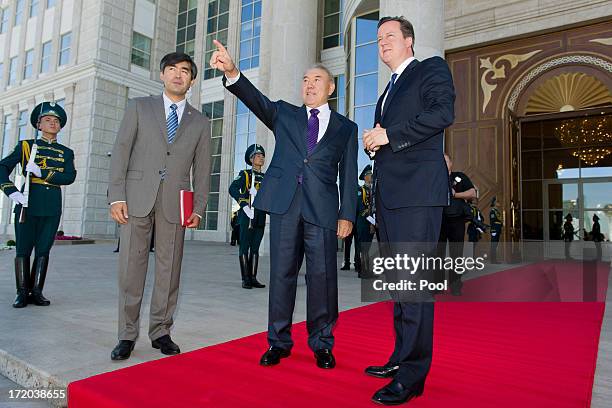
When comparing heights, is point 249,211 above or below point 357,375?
above

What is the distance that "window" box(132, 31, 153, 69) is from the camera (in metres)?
25.3

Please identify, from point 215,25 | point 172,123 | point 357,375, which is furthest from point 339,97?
point 357,375

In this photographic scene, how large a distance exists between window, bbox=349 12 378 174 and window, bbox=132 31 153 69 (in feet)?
53.3

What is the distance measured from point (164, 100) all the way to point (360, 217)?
6303 millimetres

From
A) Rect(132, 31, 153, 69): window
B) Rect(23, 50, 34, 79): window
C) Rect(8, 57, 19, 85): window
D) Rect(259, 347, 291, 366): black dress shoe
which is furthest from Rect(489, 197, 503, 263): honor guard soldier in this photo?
Rect(8, 57, 19, 85): window

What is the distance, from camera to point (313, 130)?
2.96 metres

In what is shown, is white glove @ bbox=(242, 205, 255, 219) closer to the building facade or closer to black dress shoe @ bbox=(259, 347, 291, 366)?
black dress shoe @ bbox=(259, 347, 291, 366)

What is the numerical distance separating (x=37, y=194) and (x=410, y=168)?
4.19 meters

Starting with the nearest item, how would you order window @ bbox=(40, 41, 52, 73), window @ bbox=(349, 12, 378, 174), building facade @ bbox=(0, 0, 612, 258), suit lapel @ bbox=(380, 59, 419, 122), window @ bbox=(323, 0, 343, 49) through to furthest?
1. suit lapel @ bbox=(380, 59, 419, 122)
2. building facade @ bbox=(0, 0, 612, 258)
3. window @ bbox=(349, 12, 378, 174)
4. window @ bbox=(323, 0, 343, 49)
5. window @ bbox=(40, 41, 52, 73)

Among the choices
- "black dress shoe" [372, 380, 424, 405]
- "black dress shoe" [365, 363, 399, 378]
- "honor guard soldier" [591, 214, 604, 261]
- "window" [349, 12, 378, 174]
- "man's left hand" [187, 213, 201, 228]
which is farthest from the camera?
"honor guard soldier" [591, 214, 604, 261]

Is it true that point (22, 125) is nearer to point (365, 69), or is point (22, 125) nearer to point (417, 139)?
point (365, 69)

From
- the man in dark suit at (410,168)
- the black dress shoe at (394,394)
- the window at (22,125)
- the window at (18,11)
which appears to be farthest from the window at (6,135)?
the black dress shoe at (394,394)

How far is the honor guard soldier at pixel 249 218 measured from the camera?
6.47 m

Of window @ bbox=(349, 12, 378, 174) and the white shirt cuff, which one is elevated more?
window @ bbox=(349, 12, 378, 174)
